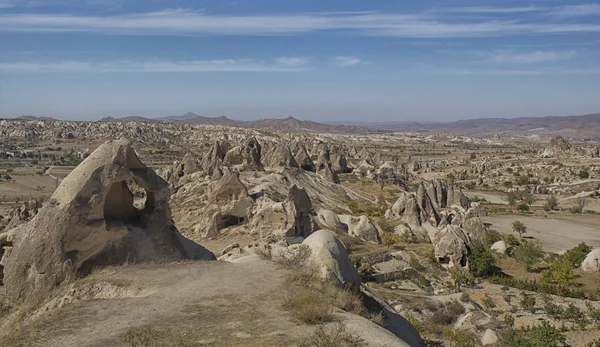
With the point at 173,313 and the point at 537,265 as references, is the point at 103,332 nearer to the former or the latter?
the point at 173,313

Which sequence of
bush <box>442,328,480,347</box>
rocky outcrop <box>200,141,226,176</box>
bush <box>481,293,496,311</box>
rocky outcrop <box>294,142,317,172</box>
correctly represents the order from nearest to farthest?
bush <box>442,328,480,347</box>
bush <box>481,293,496,311</box>
rocky outcrop <box>200,141,226,176</box>
rocky outcrop <box>294,142,317,172</box>

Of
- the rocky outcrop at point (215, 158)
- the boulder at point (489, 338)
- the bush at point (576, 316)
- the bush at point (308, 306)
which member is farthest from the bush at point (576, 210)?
the bush at point (308, 306)

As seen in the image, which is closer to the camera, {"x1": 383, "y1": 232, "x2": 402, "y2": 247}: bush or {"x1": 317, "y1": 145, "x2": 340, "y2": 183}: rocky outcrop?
{"x1": 383, "y1": 232, "x2": 402, "y2": 247}: bush

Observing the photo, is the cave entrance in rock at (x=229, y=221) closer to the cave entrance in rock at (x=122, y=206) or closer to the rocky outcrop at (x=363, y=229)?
the rocky outcrop at (x=363, y=229)

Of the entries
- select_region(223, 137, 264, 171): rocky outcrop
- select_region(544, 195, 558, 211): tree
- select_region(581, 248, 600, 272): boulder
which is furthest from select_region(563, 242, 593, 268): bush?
select_region(544, 195, 558, 211): tree

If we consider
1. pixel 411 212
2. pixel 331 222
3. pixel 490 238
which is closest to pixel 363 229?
pixel 331 222

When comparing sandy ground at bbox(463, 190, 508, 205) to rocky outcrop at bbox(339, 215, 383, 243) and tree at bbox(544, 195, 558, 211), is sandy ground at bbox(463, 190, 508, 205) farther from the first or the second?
rocky outcrop at bbox(339, 215, 383, 243)

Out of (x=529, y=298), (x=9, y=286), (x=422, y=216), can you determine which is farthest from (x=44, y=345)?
(x=422, y=216)

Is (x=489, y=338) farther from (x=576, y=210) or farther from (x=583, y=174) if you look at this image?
(x=583, y=174)

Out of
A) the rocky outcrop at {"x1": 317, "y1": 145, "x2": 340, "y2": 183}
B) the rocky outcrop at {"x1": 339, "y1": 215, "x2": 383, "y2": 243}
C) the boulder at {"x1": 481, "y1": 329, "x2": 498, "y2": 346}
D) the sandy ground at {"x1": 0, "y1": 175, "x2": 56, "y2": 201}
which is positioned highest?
the rocky outcrop at {"x1": 317, "y1": 145, "x2": 340, "y2": 183}
